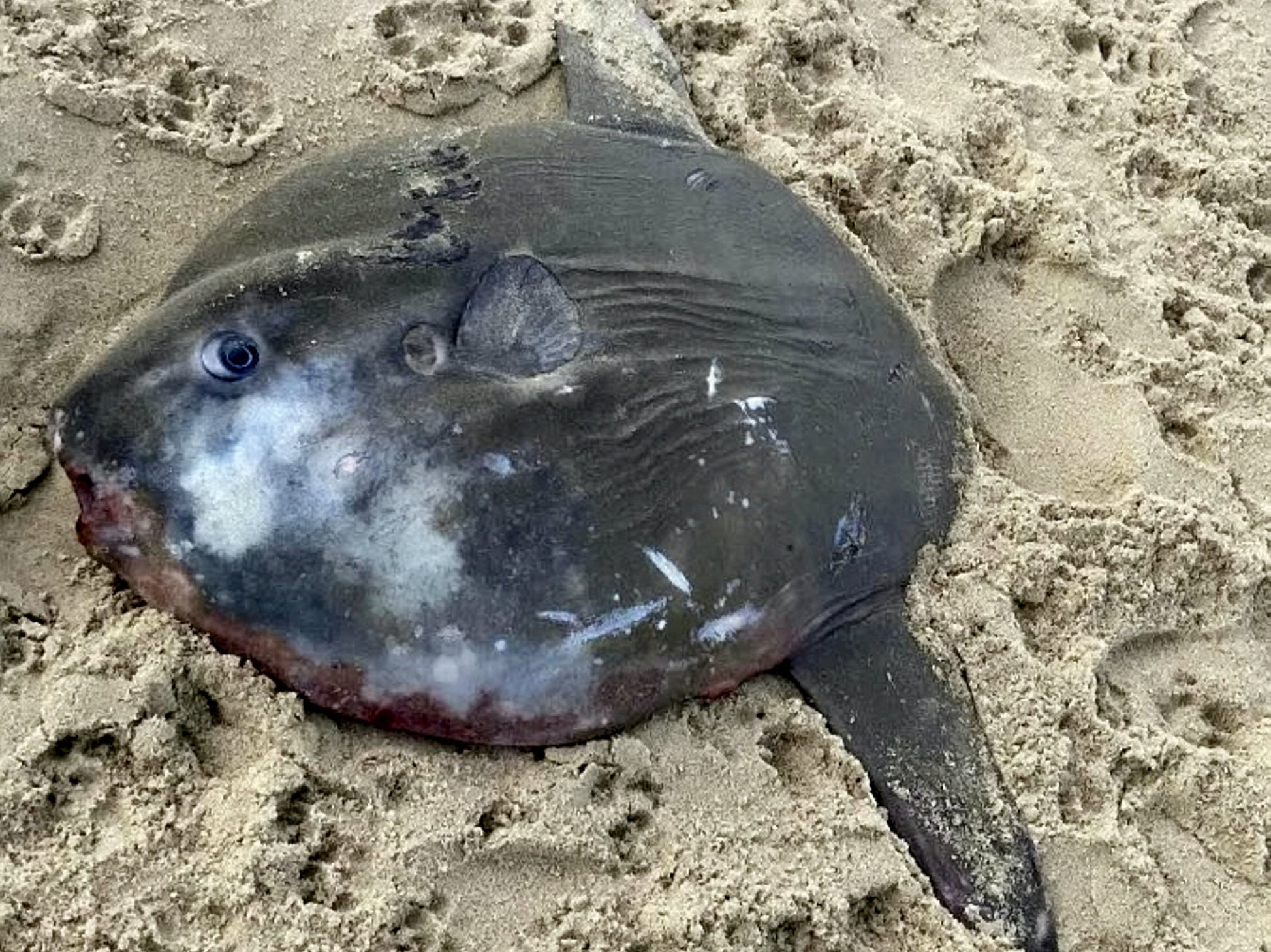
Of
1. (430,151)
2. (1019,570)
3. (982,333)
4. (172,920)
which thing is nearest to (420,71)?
(430,151)

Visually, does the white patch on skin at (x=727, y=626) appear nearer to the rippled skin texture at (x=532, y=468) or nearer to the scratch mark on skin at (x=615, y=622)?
the rippled skin texture at (x=532, y=468)

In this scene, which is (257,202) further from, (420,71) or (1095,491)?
(1095,491)

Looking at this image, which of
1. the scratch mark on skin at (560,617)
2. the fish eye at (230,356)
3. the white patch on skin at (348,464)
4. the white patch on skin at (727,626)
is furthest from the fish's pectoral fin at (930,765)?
the fish eye at (230,356)

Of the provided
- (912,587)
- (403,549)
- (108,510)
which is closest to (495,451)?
(403,549)

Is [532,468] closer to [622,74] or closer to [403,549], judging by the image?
[403,549]

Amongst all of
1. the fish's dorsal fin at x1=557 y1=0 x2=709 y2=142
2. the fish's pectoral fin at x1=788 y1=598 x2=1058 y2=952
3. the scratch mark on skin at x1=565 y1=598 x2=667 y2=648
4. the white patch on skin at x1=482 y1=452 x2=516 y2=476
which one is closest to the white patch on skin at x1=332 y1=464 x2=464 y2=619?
the white patch on skin at x1=482 y1=452 x2=516 y2=476

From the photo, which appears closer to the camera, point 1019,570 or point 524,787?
point 524,787
